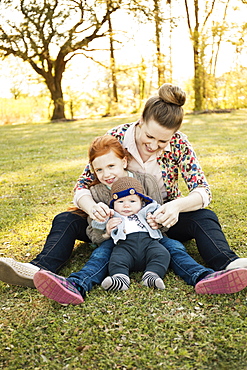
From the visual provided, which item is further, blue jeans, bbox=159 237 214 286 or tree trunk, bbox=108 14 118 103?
tree trunk, bbox=108 14 118 103

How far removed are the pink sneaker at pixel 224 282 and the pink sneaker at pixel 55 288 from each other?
70 centimetres

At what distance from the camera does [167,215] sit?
8.74 ft

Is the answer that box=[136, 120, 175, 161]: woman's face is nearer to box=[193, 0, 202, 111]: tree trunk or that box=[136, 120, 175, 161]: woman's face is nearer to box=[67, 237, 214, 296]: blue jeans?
box=[67, 237, 214, 296]: blue jeans

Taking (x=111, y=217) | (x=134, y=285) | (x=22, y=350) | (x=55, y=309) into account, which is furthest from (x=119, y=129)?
(x=22, y=350)

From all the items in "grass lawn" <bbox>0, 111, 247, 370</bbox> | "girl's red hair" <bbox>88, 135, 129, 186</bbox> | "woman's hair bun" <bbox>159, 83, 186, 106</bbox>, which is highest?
"woman's hair bun" <bbox>159, 83, 186, 106</bbox>

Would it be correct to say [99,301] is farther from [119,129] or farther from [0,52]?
[0,52]

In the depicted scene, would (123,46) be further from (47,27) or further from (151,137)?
(151,137)

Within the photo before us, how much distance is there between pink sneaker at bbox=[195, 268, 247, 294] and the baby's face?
0.73 m

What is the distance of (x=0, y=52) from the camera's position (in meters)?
18.2

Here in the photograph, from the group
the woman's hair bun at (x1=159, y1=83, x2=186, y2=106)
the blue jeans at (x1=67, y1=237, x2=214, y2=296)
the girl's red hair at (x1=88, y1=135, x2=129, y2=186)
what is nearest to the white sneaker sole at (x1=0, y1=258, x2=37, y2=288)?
the blue jeans at (x1=67, y1=237, x2=214, y2=296)

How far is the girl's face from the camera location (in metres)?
2.96

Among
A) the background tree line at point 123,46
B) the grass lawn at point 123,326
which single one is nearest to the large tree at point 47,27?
the background tree line at point 123,46

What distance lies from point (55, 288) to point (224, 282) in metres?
0.94

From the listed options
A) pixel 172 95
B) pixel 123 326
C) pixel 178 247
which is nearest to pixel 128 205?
pixel 178 247
